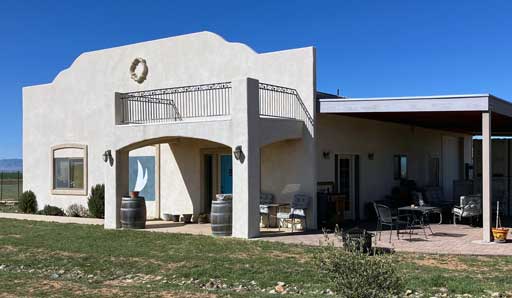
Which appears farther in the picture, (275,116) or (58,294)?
(275,116)

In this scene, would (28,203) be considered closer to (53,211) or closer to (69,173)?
(53,211)

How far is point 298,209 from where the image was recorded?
1395 centimetres

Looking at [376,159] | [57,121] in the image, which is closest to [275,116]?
[376,159]

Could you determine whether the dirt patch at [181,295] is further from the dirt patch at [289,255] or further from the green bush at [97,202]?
the green bush at [97,202]

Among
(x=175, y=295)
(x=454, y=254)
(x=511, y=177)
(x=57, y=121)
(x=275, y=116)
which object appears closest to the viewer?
(x=175, y=295)

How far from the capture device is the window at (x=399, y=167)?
723 inches

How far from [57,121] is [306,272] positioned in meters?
13.8

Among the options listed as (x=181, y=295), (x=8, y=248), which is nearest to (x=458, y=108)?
(x=181, y=295)

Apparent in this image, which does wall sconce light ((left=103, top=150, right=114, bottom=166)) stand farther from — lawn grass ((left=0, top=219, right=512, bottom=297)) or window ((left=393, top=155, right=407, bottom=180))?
window ((left=393, top=155, right=407, bottom=180))

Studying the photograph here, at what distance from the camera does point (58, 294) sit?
7672mm

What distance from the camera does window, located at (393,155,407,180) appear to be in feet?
60.3

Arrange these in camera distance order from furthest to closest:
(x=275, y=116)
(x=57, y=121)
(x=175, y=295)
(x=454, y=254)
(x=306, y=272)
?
(x=57, y=121), (x=275, y=116), (x=454, y=254), (x=306, y=272), (x=175, y=295)

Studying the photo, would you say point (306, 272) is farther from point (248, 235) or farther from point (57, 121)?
point (57, 121)

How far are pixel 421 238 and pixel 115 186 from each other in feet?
25.7
